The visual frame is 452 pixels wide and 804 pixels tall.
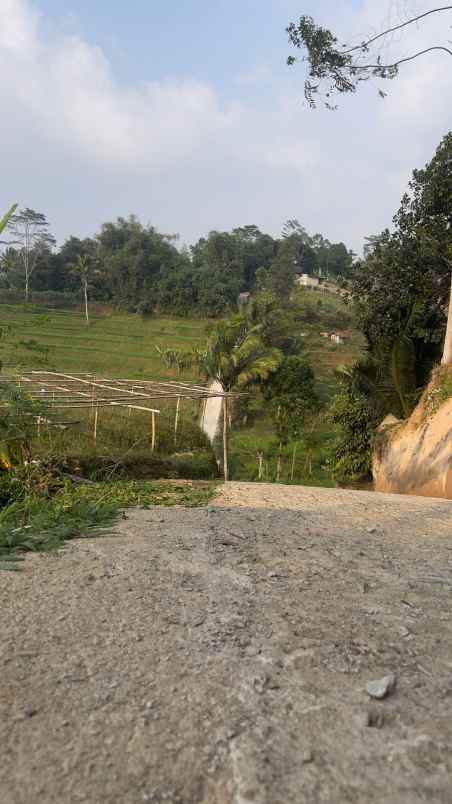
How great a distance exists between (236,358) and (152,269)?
84.0 ft

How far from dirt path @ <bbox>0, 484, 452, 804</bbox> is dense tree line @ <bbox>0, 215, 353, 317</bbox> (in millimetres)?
32444

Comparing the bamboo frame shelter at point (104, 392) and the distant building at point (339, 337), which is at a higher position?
the distant building at point (339, 337)

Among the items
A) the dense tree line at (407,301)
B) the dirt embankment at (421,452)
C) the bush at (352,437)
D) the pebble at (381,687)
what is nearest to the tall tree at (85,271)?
the bush at (352,437)

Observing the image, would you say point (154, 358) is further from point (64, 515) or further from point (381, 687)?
point (381, 687)

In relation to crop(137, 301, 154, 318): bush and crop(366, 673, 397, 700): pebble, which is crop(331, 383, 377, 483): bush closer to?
crop(366, 673, 397, 700): pebble

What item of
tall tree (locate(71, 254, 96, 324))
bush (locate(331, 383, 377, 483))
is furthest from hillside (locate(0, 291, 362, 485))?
bush (locate(331, 383, 377, 483))

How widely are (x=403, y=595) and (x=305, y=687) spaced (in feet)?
3.52

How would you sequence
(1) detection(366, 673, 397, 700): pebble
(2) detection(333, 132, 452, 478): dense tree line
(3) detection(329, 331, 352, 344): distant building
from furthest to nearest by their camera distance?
(3) detection(329, 331, 352, 344): distant building → (2) detection(333, 132, 452, 478): dense tree line → (1) detection(366, 673, 397, 700): pebble

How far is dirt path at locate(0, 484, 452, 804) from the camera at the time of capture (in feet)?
4.89

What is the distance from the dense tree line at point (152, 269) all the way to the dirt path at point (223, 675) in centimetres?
3244

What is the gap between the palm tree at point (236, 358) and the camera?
18.1m

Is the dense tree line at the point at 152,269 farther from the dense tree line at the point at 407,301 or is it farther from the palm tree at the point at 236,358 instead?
the dense tree line at the point at 407,301

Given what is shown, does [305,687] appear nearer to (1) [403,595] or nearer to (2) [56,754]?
(2) [56,754]

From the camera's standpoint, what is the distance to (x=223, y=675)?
1967mm
